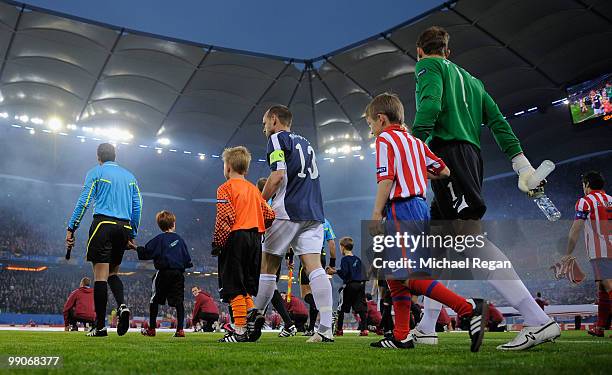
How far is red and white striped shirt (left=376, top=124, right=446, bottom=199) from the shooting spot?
134 inches

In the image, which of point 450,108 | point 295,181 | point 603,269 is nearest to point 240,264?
point 295,181

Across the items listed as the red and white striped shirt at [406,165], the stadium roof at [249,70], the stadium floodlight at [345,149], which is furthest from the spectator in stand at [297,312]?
the stadium floodlight at [345,149]

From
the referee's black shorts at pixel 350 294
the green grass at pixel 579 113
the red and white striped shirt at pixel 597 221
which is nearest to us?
the red and white striped shirt at pixel 597 221

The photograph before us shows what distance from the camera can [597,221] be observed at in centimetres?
635

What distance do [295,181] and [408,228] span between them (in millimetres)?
2067

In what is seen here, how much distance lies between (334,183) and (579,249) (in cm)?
1417

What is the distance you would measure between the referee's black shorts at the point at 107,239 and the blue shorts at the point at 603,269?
563 centimetres

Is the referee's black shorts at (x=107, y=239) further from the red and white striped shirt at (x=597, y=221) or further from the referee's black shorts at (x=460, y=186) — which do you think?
the red and white striped shirt at (x=597, y=221)

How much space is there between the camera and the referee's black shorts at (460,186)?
339cm

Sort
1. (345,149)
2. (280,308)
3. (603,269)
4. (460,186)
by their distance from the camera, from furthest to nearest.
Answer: (345,149)
(280,308)
(603,269)
(460,186)

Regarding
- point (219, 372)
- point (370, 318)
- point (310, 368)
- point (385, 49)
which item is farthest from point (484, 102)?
point (385, 49)

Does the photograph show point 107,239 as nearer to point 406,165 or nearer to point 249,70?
point 406,165

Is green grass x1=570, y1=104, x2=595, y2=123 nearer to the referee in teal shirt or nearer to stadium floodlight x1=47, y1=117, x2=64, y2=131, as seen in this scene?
the referee in teal shirt

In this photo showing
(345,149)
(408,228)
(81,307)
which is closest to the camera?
(408,228)
